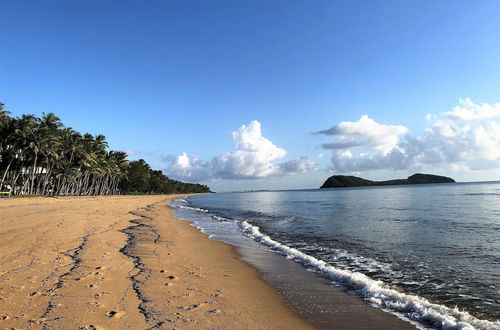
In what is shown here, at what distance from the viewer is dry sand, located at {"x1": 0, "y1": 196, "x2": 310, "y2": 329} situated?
498 centimetres

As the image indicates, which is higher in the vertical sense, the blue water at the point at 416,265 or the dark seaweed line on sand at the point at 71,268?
the dark seaweed line on sand at the point at 71,268

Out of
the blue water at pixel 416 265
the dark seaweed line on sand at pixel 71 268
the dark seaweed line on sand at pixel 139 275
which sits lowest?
the blue water at pixel 416 265

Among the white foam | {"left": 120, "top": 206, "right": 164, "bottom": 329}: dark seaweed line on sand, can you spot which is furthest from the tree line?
the white foam

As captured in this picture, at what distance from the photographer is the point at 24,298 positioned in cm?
557

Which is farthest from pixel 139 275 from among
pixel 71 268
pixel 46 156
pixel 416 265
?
pixel 46 156

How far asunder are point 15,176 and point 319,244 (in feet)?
203

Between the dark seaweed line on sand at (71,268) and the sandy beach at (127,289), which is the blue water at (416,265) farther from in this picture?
the dark seaweed line on sand at (71,268)

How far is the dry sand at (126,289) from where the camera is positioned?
196 inches

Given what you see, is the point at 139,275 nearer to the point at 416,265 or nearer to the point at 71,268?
the point at 71,268

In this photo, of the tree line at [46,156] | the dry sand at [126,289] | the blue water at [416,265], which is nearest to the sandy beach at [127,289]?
the dry sand at [126,289]

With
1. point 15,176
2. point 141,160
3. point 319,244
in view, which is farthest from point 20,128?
point 141,160

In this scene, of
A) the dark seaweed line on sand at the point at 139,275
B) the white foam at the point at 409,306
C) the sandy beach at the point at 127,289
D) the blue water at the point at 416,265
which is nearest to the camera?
the sandy beach at the point at 127,289

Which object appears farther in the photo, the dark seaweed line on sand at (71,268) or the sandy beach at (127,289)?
the dark seaweed line on sand at (71,268)

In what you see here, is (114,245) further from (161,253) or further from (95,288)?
(95,288)
